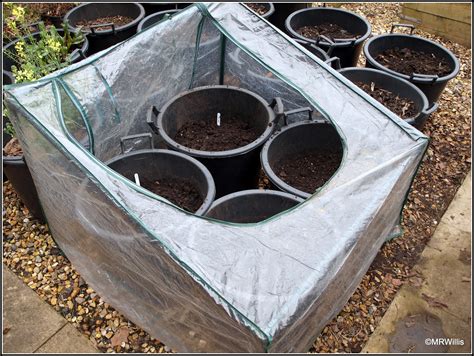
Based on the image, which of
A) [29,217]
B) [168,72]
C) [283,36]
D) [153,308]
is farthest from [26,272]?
[283,36]

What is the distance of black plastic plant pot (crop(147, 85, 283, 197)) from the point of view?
2.70 metres

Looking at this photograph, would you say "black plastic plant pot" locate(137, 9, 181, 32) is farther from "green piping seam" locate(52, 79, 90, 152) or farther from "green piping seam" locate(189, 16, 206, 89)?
"green piping seam" locate(52, 79, 90, 152)

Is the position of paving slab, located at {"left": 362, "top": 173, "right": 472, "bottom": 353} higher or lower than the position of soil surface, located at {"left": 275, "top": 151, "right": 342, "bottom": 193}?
lower

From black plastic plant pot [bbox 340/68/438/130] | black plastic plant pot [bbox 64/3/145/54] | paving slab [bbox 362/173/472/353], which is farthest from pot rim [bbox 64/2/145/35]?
paving slab [bbox 362/173/472/353]

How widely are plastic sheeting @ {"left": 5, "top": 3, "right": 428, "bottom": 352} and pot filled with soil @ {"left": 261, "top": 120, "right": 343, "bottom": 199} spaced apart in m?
0.31

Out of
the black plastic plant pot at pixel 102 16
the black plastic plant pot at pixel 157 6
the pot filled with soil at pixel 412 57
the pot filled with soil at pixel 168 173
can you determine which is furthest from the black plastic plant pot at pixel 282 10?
the pot filled with soil at pixel 168 173

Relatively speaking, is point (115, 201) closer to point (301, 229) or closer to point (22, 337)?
point (301, 229)

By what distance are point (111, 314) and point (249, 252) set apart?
4.12ft

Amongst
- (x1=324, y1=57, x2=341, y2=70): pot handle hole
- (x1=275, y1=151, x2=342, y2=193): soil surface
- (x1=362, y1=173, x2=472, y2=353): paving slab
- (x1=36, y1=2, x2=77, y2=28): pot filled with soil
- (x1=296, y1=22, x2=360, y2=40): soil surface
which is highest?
(x1=324, y1=57, x2=341, y2=70): pot handle hole

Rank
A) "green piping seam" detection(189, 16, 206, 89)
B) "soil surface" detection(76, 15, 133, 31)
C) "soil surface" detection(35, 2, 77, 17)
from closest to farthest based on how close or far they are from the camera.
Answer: "green piping seam" detection(189, 16, 206, 89), "soil surface" detection(76, 15, 133, 31), "soil surface" detection(35, 2, 77, 17)

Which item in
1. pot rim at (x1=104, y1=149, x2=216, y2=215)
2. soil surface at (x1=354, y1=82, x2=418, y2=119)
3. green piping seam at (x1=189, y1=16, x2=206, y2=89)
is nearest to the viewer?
pot rim at (x1=104, y1=149, x2=216, y2=215)

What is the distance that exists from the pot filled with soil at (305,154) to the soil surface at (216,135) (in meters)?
0.26

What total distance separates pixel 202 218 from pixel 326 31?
9.99 feet

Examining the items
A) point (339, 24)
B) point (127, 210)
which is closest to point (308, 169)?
point (127, 210)
